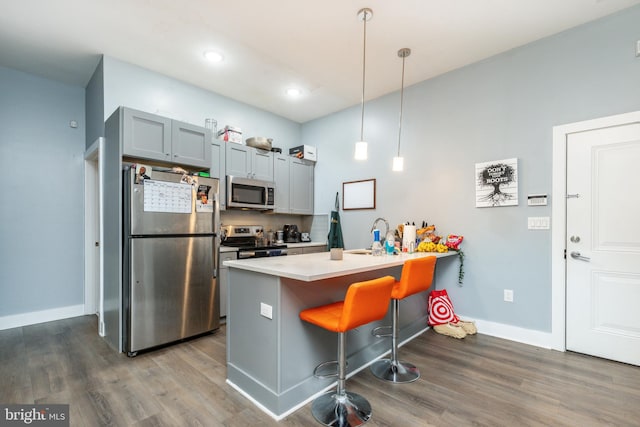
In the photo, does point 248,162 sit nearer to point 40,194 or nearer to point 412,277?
point 40,194

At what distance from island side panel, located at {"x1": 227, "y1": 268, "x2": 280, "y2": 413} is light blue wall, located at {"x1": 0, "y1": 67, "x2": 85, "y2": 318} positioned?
2.82 m

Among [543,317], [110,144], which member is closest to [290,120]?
[110,144]

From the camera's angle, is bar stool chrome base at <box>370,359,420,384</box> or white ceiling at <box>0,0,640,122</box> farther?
white ceiling at <box>0,0,640,122</box>

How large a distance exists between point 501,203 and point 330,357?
231 centimetres

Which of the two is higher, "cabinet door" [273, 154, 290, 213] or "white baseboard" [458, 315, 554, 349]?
"cabinet door" [273, 154, 290, 213]

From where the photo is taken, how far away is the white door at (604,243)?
7.99ft

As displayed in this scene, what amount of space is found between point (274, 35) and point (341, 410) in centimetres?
310

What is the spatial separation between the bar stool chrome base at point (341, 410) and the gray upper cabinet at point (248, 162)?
2881 mm

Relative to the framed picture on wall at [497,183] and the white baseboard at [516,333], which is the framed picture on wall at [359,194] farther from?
the white baseboard at [516,333]

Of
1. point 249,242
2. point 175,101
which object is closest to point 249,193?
point 249,242

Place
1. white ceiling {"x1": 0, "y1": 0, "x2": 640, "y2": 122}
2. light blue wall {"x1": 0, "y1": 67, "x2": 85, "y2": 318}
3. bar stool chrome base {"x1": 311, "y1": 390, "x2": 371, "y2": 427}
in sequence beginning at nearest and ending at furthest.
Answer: bar stool chrome base {"x1": 311, "y1": 390, "x2": 371, "y2": 427} → white ceiling {"x1": 0, "y1": 0, "x2": 640, "y2": 122} → light blue wall {"x1": 0, "y1": 67, "x2": 85, "y2": 318}

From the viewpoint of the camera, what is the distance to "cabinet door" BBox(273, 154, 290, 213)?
4477 mm

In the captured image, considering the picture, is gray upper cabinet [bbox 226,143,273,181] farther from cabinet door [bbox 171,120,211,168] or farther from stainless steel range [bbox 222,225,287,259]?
stainless steel range [bbox 222,225,287,259]

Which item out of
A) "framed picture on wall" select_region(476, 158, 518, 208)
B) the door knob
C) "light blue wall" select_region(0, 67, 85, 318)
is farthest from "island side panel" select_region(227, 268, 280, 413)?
"light blue wall" select_region(0, 67, 85, 318)
